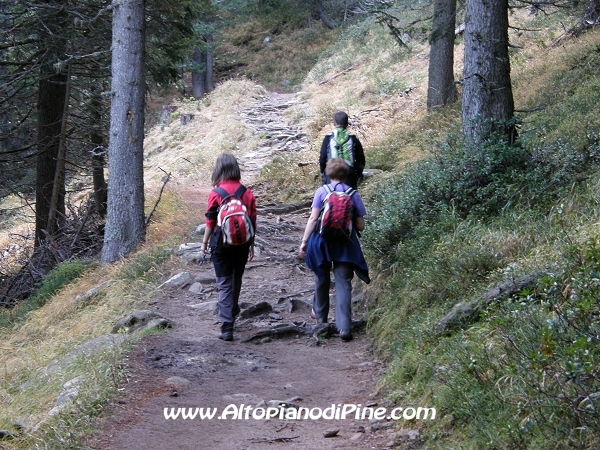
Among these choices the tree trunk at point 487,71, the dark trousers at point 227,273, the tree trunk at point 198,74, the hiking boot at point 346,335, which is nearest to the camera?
the hiking boot at point 346,335

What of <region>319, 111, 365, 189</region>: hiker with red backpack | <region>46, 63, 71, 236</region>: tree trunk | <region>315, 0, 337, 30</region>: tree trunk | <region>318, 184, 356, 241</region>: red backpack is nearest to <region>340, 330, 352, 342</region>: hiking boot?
<region>318, 184, 356, 241</region>: red backpack

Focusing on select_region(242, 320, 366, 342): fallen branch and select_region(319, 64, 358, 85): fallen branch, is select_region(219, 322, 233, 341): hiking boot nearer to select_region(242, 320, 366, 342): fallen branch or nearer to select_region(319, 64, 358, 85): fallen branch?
select_region(242, 320, 366, 342): fallen branch

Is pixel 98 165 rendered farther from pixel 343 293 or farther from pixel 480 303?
pixel 480 303

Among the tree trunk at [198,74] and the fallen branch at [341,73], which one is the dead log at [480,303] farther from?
the tree trunk at [198,74]

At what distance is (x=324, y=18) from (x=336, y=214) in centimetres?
4130

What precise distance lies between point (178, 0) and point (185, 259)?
17.0 feet

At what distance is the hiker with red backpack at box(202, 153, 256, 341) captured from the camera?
7156 millimetres

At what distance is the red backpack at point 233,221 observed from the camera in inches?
281

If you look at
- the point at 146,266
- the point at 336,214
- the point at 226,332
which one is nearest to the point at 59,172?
the point at 146,266

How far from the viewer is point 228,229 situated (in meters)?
7.12

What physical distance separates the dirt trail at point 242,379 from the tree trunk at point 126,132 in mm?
2397

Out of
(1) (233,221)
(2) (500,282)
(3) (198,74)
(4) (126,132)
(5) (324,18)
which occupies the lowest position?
(2) (500,282)

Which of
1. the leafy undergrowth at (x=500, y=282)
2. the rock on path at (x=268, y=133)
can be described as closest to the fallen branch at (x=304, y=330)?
the leafy undergrowth at (x=500, y=282)

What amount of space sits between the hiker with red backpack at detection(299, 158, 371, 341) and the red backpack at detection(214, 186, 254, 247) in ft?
2.03
